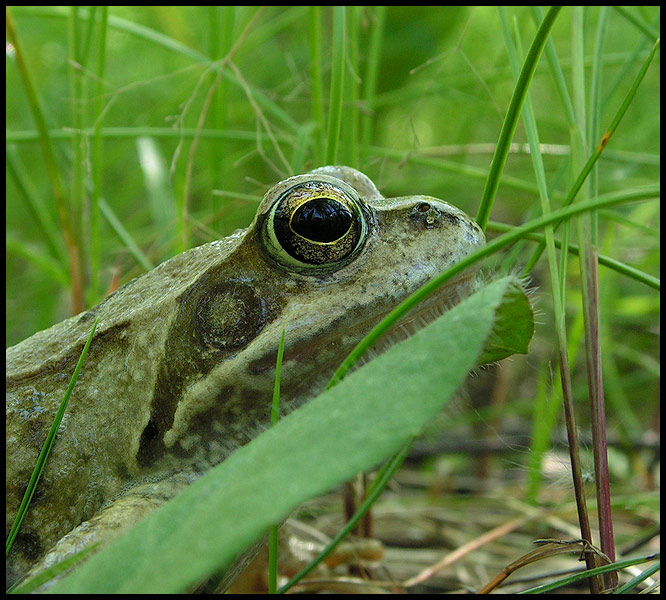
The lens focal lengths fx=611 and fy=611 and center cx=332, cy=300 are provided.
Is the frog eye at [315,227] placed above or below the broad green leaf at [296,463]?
above

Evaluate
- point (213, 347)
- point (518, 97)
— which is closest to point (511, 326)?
point (518, 97)

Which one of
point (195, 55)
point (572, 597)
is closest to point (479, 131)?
point (195, 55)

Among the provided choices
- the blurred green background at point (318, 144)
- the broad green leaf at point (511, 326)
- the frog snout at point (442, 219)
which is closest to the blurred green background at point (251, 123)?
the blurred green background at point (318, 144)

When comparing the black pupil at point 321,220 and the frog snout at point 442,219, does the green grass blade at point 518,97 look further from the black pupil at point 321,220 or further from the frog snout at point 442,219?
the black pupil at point 321,220

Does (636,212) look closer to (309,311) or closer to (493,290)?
(309,311)

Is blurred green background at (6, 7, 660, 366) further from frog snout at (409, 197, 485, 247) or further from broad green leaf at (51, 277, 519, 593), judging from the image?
broad green leaf at (51, 277, 519, 593)

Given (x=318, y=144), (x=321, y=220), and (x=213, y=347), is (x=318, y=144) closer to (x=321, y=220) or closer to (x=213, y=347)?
(x=321, y=220)

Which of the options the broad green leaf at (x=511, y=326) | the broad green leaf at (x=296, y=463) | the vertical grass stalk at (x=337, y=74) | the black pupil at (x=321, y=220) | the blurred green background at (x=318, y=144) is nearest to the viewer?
the broad green leaf at (x=296, y=463)
